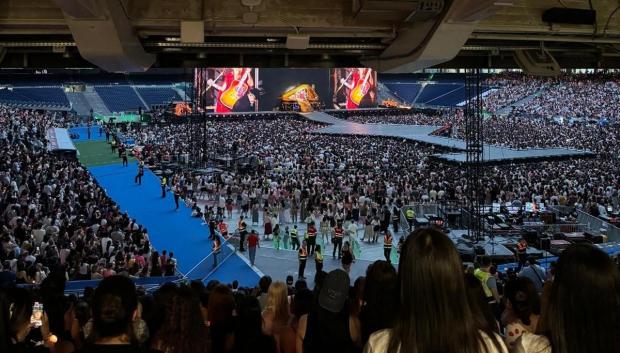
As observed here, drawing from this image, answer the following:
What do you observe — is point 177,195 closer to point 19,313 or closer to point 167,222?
point 167,222

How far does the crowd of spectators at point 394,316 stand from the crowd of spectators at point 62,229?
392cm

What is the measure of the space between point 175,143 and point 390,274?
1375 inches

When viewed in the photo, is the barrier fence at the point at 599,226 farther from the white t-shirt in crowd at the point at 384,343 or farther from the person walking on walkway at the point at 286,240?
the white t-shirt in crowd at the point at 384,343

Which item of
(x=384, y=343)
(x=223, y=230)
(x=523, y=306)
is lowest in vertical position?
(x=223, y=230)

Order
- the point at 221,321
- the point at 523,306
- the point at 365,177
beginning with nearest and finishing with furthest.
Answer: the point at 221,321
the point at 523,306
the point at 365,177

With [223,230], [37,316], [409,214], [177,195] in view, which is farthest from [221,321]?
[177,195]

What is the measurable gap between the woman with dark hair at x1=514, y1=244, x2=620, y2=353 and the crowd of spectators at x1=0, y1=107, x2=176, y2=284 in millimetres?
6193

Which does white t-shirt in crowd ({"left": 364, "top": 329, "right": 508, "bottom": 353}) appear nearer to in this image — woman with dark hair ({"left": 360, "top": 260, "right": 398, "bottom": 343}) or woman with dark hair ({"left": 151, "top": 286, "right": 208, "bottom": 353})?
woman with dark hair ({"left": 360, "top": 260, "right": 398, "bottom": 343})

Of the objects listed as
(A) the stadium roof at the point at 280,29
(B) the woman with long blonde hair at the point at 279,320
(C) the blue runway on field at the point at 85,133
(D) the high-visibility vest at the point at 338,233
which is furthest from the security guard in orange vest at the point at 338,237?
(C) the blue runway on field at the point at 85,133

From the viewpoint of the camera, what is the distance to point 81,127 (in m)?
46.5

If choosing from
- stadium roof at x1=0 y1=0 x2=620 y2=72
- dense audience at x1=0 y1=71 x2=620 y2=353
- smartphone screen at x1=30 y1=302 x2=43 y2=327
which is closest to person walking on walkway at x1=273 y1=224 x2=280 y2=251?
dense audience at x1=0 y1=71 x2=620 y2=353

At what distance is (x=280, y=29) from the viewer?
22.3 feet

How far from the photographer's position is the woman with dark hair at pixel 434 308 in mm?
1840

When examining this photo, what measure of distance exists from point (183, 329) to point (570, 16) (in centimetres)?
631
